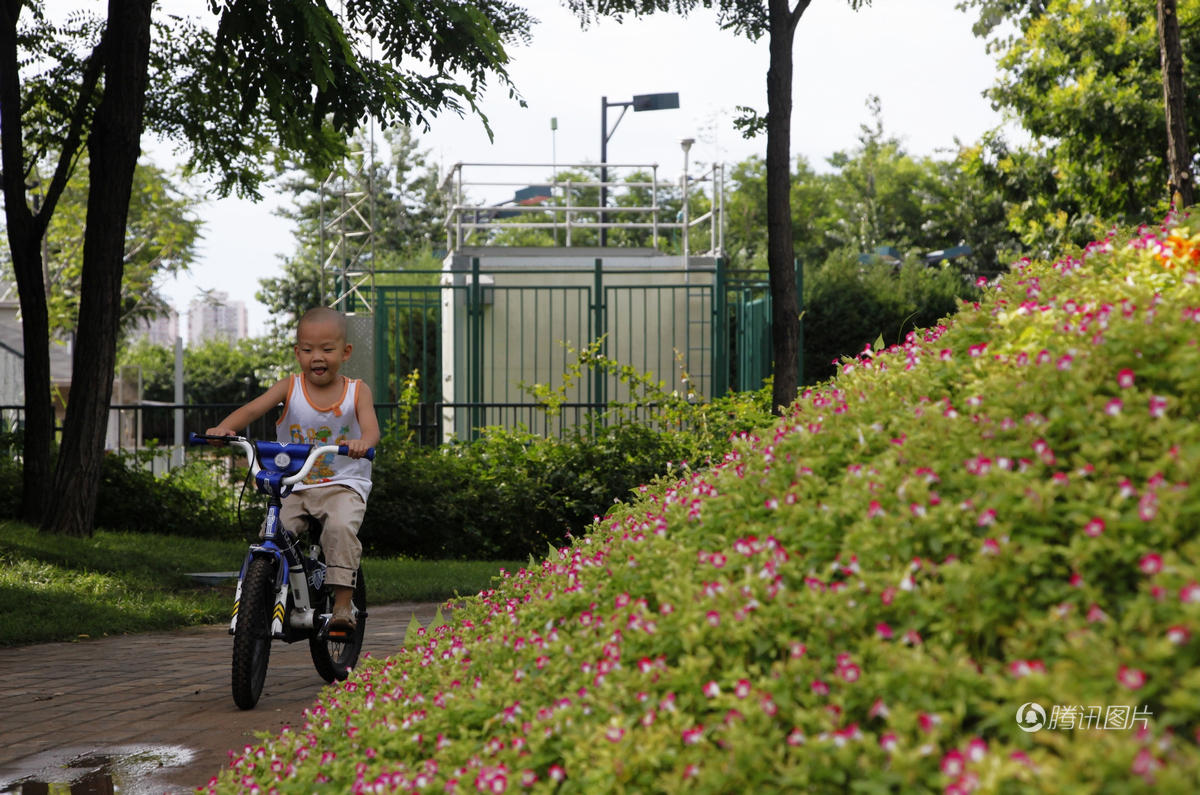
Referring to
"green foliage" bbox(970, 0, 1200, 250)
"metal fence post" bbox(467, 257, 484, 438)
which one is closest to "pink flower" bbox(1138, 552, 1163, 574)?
"metal fence post" bbox(467, 257, 484, 438)

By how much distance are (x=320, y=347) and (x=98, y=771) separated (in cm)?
197

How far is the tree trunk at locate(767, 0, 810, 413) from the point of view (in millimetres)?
10523

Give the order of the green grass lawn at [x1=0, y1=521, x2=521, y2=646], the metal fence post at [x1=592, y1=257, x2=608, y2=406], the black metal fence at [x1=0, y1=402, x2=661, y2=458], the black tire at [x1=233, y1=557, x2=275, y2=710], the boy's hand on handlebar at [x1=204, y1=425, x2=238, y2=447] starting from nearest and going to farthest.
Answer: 1. the black tire at [x1=233, y1=557, x2=275, y2=710]
2. the boy's hand on handlebar at [x1=204, y1=425, x2=238, y2=447]
3. the green grass lawn at [x1=0, y1=521, x2=521, y2=646]
4. the black metal fence at [x1=0, y1=402, x2=661, y2=458]
5. the metal fence post at [x1=592, y1=257, x2=608, y2=406]

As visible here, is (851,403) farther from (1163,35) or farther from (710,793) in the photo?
(1163,35)

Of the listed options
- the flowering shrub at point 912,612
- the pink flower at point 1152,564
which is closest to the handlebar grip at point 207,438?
the flowering shrub at point 912,612

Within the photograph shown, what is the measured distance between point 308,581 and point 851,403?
2935mm

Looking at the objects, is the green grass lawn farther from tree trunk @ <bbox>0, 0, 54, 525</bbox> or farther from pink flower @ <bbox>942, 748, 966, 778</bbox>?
pink flower @ <bbox>942, 748, 966, 778</bbox>

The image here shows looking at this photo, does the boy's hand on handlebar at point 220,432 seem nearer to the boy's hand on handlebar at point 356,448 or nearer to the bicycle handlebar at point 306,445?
the bicycle handlebar at point 306,445

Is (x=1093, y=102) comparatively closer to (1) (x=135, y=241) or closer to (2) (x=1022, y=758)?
→ (2) (x=1022, y=758)

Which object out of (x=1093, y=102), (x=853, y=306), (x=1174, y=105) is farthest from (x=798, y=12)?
(x=853, y=306)

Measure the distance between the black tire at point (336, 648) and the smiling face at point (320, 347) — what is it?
988 millimetres

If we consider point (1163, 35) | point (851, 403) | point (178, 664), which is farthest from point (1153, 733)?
point (1163, 35)

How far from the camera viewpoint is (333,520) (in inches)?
199

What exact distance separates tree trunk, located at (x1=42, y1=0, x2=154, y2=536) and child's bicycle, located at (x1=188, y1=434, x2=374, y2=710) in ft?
21.2
